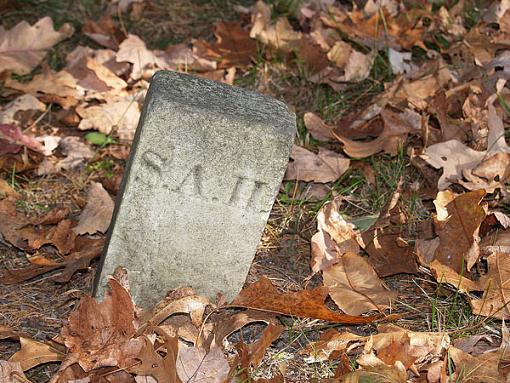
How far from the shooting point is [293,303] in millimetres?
2557

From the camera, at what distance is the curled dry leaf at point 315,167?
327cm

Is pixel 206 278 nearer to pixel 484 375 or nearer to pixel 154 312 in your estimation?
pixel 154 312

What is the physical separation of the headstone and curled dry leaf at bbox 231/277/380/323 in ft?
0.30

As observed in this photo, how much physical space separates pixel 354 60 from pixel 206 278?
1.51 m

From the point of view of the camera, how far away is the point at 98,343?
2.38 m

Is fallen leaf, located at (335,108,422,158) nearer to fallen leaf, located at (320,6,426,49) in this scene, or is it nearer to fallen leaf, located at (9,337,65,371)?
fallen leaf, located at (320,6,426,49)

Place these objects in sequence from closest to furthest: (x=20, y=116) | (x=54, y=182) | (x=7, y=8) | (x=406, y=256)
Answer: (x=406, y=256)
(x=54, y=182)
(x=20, y=116)
(x=7, y=8)

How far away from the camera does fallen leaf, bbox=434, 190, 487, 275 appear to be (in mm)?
2709

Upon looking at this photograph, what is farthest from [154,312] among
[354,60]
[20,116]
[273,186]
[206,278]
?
[354,60]

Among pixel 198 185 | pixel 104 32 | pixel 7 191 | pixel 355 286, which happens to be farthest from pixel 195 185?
pixel 104 32

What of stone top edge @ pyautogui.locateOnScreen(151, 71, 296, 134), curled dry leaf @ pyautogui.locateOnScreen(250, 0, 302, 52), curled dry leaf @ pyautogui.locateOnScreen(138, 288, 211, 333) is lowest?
curled dry leaf @ pyautogui.locateOnScreen(138, 288, 211, 333)

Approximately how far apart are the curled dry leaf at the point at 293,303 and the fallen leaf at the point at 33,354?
23.3 inches

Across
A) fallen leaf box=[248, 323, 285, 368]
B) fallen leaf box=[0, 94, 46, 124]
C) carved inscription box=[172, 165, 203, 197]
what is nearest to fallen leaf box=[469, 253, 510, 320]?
fallen leaf box=[248, 323, 285, 368]

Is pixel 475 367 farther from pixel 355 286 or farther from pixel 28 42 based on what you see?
pixel 28 42
